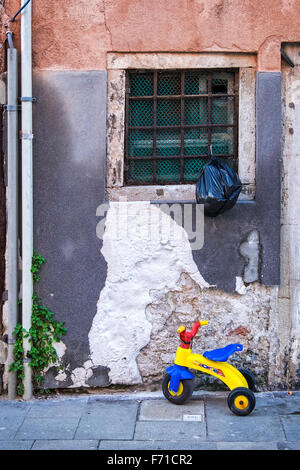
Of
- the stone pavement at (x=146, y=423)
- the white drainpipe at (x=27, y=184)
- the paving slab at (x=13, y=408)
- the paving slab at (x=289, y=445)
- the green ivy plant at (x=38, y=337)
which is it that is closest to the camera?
the paving slab at (x=289, y=445)

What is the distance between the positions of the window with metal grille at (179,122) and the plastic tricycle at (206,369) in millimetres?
1487

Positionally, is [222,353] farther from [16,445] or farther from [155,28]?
[155,28]

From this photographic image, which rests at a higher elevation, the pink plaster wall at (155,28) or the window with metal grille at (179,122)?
the pink plaster wall at (155,28)

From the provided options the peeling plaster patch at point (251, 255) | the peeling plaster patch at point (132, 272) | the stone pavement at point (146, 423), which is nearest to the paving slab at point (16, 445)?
the stone pavement at point (146, 423)

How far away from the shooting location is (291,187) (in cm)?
577

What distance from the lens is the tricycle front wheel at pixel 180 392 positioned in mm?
5438

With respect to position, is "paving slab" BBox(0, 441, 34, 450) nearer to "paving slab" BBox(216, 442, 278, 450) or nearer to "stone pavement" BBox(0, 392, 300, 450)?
"stone pavement" BBox(0, 392, 300, 450)

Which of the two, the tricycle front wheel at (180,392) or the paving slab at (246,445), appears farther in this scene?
the tricycle front wheel at (180,392)

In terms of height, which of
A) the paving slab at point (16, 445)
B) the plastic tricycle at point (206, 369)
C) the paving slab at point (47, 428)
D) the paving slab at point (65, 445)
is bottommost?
the paving slab at point (16, 445)

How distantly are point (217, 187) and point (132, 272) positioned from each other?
106 centimetres

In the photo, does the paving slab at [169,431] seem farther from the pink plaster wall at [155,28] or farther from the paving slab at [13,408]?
the pink plaster wall at [155,28]

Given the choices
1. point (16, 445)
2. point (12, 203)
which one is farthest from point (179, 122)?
point (16, 445)

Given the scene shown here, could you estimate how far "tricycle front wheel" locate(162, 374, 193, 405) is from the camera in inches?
214

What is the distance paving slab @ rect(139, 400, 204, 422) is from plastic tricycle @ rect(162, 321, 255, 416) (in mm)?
110
